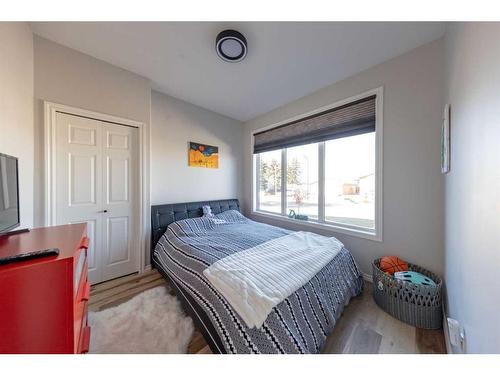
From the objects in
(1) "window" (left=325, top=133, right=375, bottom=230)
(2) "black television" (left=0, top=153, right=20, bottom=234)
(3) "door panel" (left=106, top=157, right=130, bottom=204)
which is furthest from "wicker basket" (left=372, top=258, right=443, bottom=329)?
(3) "door panel" (left=106, top=157, right=130, bottom=204)

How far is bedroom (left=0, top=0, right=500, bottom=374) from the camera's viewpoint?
904 mm

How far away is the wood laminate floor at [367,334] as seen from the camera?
4.29 ft

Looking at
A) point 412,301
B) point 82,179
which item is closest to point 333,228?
point 412,301

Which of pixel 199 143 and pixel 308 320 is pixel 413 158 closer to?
pixel 308 320

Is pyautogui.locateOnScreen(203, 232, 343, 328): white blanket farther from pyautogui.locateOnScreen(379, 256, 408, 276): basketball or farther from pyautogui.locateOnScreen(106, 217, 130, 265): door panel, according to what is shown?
pyautogui.locateOnScreen(106, 217, 130, 265): door panel

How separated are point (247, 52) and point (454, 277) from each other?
266 centimetres

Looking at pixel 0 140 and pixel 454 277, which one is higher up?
pixel 0 140

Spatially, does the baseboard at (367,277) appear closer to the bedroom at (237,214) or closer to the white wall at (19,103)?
the bedroom at (237,214)

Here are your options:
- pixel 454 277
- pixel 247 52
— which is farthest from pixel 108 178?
pixel 454 277

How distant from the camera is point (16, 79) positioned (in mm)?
1463

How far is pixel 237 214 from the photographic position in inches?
126

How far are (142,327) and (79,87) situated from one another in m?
2.54

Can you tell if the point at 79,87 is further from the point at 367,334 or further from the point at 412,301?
the point at 412,301

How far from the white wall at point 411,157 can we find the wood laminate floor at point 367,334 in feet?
2.10
